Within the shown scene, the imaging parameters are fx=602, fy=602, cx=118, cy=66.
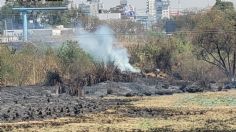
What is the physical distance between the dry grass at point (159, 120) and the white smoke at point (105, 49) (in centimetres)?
2606

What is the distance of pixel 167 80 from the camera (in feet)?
174

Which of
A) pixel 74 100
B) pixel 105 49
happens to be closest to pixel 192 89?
pixel 74 100

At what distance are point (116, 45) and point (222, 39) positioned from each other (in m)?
19.3

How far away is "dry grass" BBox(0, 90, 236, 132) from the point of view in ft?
76.0

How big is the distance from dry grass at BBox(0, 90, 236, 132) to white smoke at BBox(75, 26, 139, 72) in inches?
1026

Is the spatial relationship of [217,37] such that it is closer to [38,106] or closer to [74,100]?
[74,100]

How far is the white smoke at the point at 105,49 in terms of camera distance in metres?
60.6

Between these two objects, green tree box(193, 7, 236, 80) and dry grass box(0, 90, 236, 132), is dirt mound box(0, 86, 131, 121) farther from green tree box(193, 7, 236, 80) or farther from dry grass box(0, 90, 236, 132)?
green tree box(193, 7, 236, 80)

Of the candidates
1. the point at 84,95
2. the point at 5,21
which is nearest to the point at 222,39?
the point at 84,95

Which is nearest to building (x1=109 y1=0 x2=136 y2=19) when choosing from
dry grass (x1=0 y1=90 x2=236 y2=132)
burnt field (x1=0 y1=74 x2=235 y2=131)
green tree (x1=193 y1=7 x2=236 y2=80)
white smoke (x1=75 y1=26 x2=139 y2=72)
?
white smoke (x1=75 y1=26 x2=139 y2=72)

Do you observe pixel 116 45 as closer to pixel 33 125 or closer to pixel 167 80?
pixel 167 80

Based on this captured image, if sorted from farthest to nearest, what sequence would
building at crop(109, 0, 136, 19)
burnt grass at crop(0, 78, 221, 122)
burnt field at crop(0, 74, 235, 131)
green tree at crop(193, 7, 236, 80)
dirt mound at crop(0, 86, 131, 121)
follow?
building at crop(109, 0, 136, 19) < green tree at crop(193, 7, 236, 80) < burnt grass at crop(0, 78, 221, 122) < dirt mound at crop(0, 86, 131, 121) < burnt field at crop(0, 74, 235, 131)

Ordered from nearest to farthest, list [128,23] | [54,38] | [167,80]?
1. [167,80]
2. [54,38]
3. [128,23]

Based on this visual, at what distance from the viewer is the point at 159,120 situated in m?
25.8
